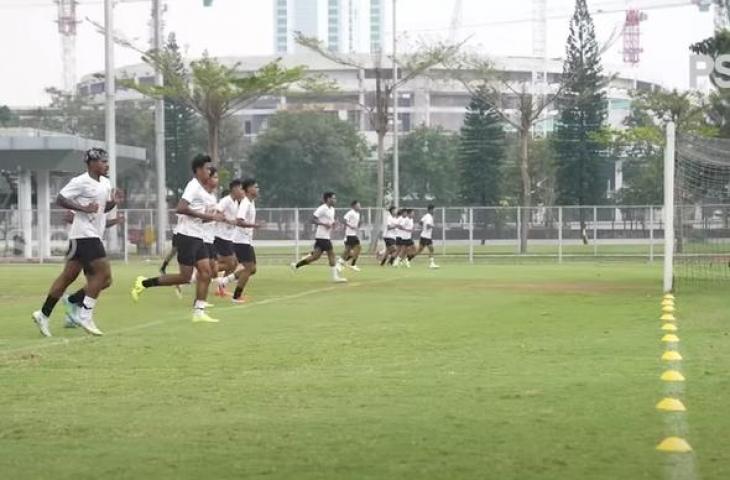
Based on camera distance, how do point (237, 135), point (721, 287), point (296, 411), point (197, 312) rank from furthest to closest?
point (237, 135) < point (721, 287) < point (197, 312) < point (296, 411)

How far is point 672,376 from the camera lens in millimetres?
8539

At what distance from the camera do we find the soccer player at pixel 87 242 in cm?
1199

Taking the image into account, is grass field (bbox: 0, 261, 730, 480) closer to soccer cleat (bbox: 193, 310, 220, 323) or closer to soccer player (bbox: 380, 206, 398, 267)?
soccer cleat (bbox: 193, 310, 220, 323)

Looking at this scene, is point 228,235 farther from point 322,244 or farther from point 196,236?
point 322,244

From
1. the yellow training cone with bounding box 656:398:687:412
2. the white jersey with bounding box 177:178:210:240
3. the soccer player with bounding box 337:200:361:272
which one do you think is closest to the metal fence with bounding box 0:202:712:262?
the soccer player with bounding box 337:200:361:272

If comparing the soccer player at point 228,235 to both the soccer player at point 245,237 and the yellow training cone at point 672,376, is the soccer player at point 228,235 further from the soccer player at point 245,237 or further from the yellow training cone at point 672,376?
the yellow training cone at point 672,376

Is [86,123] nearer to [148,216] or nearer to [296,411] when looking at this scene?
[148,216]

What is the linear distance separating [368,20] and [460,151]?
73.9 metres

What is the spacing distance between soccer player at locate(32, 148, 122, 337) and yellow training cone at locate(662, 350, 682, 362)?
598 centimetres

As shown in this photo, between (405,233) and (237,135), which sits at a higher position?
(237,135)

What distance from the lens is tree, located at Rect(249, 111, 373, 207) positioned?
77.4 metres

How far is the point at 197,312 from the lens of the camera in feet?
45.5

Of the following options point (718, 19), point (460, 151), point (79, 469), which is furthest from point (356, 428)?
point (460, 151)

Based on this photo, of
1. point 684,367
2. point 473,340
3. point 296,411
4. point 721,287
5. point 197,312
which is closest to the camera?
point 296,411
